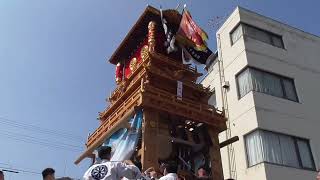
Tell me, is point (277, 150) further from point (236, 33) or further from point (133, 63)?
point (133, 63)

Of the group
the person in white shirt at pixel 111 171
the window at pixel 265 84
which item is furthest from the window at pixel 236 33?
the person in white shirt at pixel 111 171

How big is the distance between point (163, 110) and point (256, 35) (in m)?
9.06

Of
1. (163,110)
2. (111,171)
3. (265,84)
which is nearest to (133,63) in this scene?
(163,110)

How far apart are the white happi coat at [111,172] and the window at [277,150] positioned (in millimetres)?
13746

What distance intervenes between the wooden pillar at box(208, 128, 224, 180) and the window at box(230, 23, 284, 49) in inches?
274

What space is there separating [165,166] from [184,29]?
1458 cm

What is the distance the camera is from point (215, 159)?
19.1 metres

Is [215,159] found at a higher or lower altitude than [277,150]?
lower

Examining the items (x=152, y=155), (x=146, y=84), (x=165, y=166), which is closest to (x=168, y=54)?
(x=146, y=84)

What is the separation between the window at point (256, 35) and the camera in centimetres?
2334

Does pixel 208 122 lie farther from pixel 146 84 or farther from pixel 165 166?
pixel 165 166

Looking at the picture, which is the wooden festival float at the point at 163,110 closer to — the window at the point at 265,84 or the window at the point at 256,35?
the window at the point at 265,84

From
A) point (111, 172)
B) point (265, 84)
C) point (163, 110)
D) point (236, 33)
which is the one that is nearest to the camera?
point (111, 172)

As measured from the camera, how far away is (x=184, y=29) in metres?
21.2
